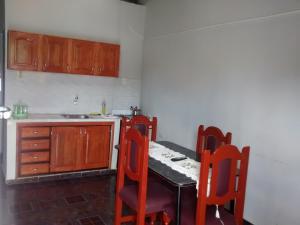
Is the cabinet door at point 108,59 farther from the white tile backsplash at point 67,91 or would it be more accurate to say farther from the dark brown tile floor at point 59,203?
the dark brown tile floor at point 59,203

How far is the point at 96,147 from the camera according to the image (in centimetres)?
421

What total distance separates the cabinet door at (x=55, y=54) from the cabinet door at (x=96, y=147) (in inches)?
36.2

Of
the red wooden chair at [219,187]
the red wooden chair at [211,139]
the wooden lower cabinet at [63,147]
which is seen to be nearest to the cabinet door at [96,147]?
the wooden lower cabinet at [63,147]

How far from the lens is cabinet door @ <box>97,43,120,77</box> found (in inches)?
172

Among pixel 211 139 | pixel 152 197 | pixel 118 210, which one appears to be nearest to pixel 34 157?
pixel 118 210

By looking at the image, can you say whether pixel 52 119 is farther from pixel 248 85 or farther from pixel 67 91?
pixel 248 85

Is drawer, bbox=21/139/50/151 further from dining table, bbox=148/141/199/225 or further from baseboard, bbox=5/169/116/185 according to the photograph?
dining table, bbox=148/141/199/225

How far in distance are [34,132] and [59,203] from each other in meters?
1.00

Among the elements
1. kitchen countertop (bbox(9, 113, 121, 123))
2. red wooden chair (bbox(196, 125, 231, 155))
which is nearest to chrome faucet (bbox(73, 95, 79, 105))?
kitchen countertop (bbox(9, 113, 121, 123))

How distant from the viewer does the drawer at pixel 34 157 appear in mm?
3750

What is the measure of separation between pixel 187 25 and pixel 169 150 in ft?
6.07

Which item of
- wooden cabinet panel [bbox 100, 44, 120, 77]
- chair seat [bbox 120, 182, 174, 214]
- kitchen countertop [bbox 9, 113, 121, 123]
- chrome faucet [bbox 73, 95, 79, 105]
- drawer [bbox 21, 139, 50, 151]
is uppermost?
wooden cabinet panel [bbox 100, 44, 120, 77]

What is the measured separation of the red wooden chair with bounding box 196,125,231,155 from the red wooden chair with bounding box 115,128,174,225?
0.67 meters

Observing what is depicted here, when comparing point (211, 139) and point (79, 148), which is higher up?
point (211, 139)
